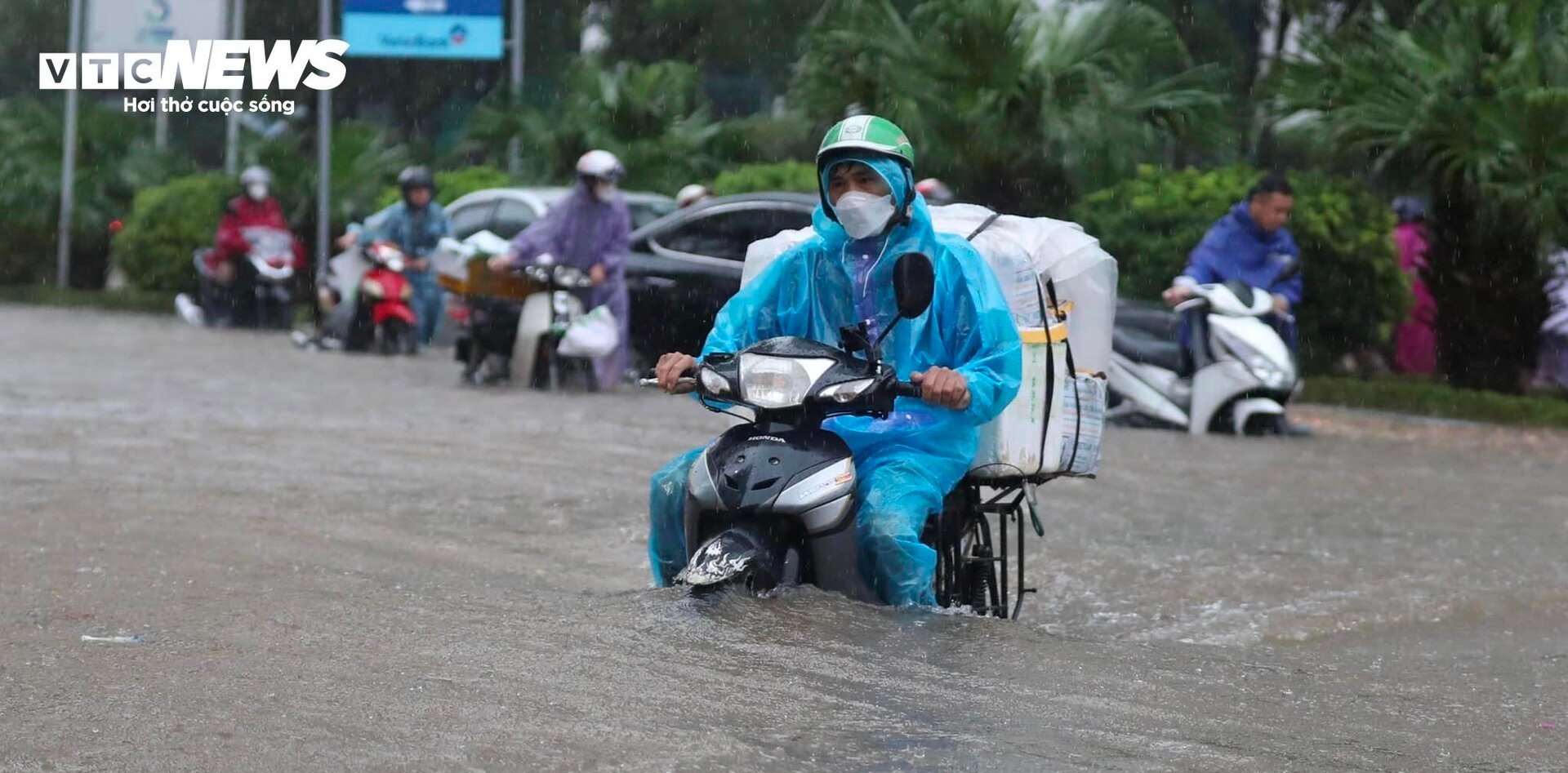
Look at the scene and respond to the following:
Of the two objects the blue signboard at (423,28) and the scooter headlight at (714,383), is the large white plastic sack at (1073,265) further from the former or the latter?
the blue signboard at (423,28)

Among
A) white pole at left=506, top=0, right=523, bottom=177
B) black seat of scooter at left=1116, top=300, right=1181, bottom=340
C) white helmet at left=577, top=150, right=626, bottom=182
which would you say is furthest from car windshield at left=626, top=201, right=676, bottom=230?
white pole at left=506, top=0, right=523, bottom=177

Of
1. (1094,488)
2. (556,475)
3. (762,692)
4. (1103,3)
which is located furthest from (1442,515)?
(1103,3)

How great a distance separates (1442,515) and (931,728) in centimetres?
640

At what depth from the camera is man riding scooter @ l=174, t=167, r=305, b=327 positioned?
2412 cm

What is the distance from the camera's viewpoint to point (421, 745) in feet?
15.6

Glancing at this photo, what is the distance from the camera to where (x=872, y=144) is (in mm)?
5906

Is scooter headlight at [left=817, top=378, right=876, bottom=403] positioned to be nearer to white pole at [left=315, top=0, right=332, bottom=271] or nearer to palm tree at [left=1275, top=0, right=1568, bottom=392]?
palm tree at [left=1275, top=0, right=1568, bottom=392]

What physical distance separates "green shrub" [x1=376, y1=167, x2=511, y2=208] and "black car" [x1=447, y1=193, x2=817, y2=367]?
26.1ft

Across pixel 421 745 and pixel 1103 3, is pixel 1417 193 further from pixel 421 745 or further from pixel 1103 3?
pixel 421 745

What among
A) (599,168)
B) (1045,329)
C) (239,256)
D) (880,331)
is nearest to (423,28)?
(239,256)

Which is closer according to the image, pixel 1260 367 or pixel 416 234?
pixel 1260 367

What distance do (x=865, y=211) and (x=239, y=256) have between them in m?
19.1

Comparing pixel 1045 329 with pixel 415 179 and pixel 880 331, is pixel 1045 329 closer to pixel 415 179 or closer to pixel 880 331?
pixel 880 331

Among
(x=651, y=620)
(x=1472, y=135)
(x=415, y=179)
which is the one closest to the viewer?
(x=651, y=620)
